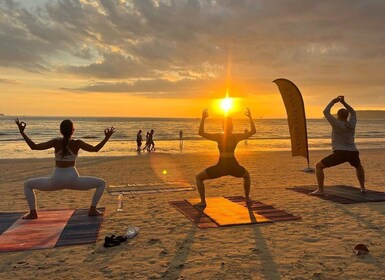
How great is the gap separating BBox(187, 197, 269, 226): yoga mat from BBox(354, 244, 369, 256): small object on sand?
1979mm

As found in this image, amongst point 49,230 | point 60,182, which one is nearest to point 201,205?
point 60,182

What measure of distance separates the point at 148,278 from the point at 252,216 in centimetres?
343

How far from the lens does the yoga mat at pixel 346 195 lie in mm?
8969

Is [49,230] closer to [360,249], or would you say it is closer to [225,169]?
[225,169]

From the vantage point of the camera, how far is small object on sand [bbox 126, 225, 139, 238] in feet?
20.4

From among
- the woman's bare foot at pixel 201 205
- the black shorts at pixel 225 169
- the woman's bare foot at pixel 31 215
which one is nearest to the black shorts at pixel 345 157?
the black shorts at pixel 225 169

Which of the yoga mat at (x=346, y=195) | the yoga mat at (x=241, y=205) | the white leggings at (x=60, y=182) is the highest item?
the white leggings at (x=60, y=182)

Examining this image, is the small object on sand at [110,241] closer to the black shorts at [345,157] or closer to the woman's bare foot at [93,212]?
the woman's bare foot at [93,212]

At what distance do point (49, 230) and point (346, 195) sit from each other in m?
7.34

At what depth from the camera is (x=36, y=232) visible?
21.0 feet

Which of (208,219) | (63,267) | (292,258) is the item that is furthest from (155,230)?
(292,258)

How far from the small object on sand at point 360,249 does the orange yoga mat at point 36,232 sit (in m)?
4.68

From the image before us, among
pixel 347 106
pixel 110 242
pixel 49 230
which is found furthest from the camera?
pixel 347 106

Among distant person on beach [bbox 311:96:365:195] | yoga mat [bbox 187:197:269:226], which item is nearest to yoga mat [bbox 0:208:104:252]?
yoga mat [bbox 187:197:269:226]
